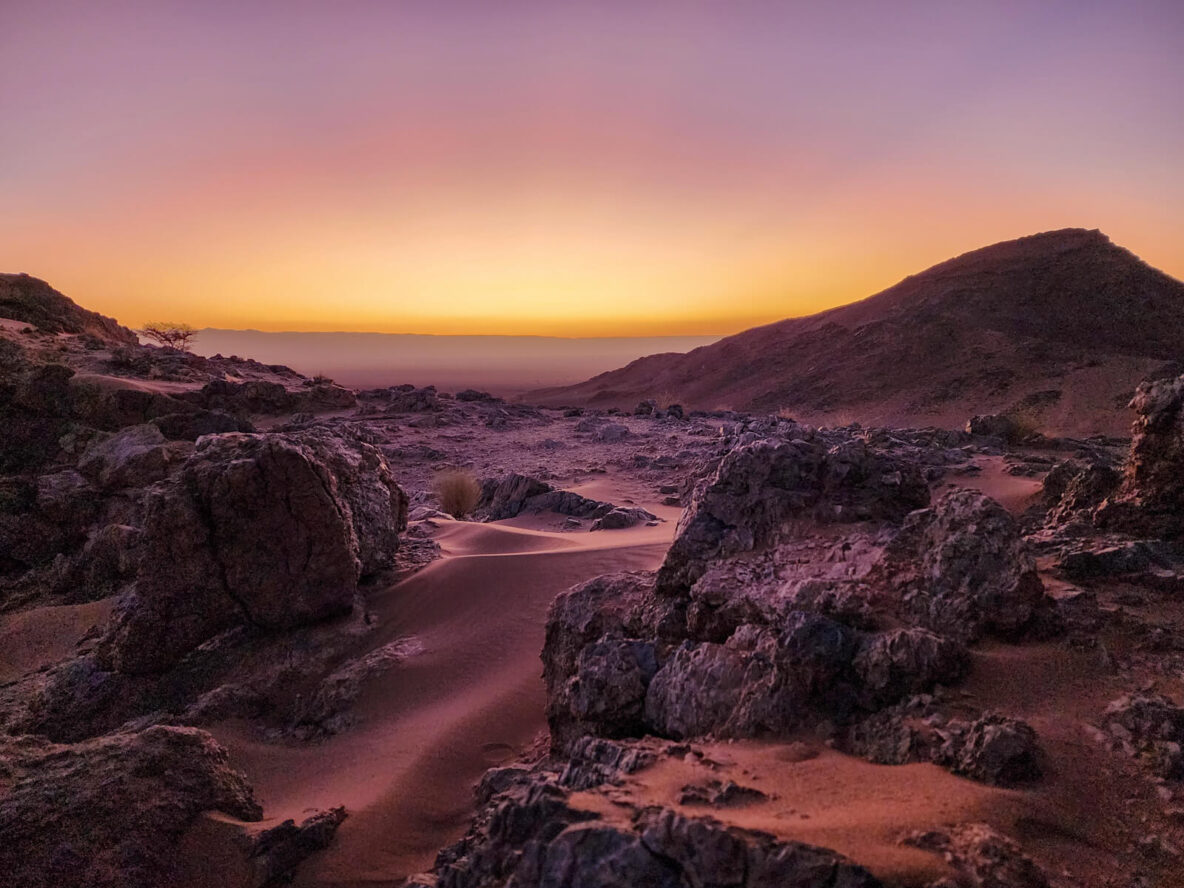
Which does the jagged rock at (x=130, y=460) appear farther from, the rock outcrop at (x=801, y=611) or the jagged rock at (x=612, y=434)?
the jagged rock at (x=612, y=434)

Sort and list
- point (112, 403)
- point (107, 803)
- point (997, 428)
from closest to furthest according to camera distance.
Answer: point (107, 803)
point (112, 403)
point (997, 428)

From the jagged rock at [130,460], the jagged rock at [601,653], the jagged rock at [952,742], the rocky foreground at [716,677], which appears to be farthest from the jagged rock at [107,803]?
the jagged rock at [130,460]

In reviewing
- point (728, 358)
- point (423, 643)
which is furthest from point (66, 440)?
point (728, 358)

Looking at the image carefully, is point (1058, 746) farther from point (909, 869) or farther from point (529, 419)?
point (529, 419)

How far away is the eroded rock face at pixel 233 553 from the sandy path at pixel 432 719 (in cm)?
81

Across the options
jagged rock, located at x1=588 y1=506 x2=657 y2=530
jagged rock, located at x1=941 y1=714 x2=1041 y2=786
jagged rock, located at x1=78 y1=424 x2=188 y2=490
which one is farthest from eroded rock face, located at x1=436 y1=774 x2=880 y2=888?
jagged rock, located at x1=78 y1=424 x2=188 y2=490

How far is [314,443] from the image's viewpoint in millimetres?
6340

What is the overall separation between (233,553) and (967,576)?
5.17 m

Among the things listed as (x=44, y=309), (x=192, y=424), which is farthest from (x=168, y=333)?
(x=192, y=424)

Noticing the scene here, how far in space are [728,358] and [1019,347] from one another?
1669 centimetres

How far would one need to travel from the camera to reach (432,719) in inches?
180

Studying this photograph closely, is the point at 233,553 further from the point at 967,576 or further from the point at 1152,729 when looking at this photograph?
the point at 1152,729

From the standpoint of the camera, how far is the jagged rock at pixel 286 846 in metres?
2.94

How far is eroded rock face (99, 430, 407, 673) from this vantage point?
5.22 meters
